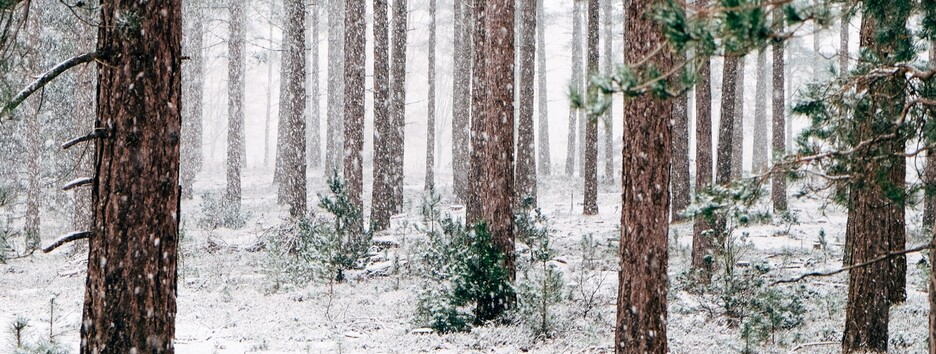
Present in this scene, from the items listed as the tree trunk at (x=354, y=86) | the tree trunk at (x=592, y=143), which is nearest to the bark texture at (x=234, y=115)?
the tree trunk at (x=354, y=86)

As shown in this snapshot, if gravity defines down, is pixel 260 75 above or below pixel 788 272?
above

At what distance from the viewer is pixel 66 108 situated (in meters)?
21.3

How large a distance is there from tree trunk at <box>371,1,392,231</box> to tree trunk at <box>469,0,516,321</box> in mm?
6963

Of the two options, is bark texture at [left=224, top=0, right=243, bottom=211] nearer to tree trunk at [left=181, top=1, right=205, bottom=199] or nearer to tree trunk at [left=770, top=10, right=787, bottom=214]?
tree trunk at [left=181, top=1, right=205, bottom=199]

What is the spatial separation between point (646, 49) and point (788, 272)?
709 centimetres

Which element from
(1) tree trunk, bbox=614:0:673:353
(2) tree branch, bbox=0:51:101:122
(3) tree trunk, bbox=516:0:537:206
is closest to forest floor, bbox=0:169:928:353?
(1) tree trunk, bbox=614:0:673:353

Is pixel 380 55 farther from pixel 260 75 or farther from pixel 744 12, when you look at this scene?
pixel 260 75

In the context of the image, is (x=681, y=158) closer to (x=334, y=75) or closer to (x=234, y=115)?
(x=234, y=115)

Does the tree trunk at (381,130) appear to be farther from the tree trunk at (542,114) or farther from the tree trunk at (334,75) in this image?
the tree trunk at (542,114)

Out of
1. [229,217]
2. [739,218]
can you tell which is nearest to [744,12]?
[739,218]

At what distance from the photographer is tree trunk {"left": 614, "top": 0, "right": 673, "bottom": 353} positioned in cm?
645

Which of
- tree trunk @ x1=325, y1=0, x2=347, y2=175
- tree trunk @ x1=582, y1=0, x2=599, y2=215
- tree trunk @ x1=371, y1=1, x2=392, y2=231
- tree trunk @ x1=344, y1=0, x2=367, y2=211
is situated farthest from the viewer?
tree trunk @ x1=325, y1=0, x2=347, y2=175

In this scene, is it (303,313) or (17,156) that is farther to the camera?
(17,156)

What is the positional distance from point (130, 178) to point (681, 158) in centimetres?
1308
